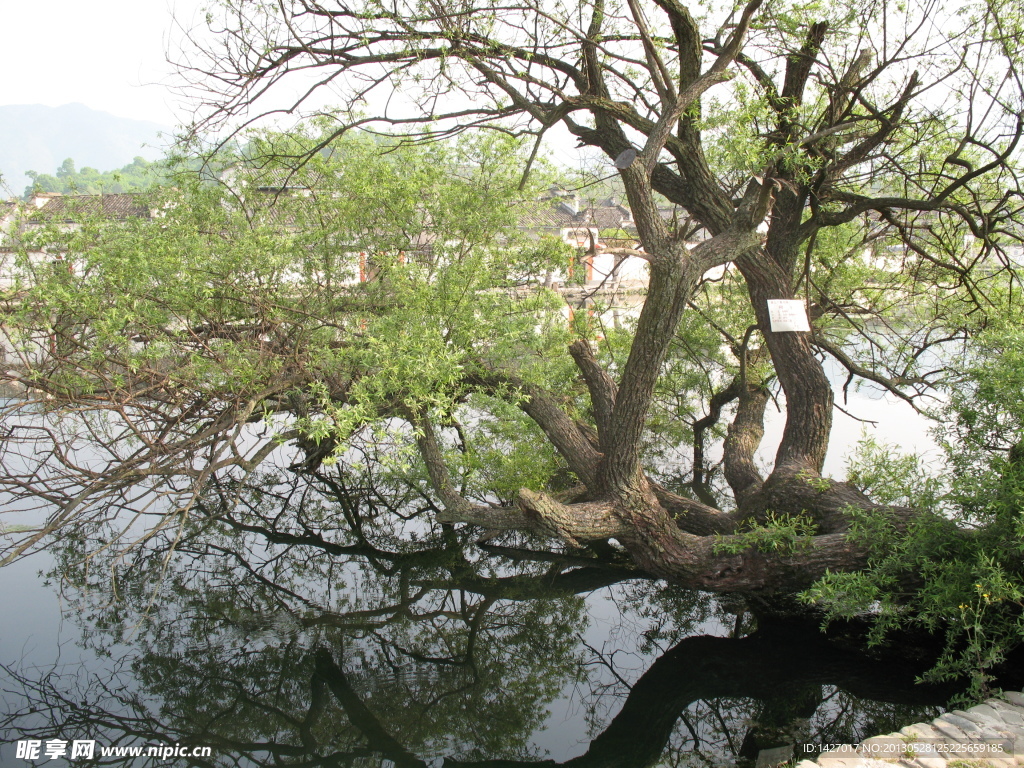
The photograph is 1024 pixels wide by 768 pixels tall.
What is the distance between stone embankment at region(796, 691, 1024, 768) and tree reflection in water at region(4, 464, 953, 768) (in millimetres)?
531

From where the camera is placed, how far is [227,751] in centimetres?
273

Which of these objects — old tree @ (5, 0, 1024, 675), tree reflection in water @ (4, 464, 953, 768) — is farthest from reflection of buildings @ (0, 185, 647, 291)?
tree reflection in water @ (4, 464, 953, 768)

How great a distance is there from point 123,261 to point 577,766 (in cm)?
301

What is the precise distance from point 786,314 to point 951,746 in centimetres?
248

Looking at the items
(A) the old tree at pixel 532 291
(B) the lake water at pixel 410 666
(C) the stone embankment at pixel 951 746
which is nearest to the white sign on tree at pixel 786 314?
(A) the old tree at pixel 532 291

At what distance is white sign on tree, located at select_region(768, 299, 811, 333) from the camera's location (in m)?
4.07

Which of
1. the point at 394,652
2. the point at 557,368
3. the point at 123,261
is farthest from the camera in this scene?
the point at 557,368

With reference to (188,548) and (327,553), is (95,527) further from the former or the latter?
(327,553)

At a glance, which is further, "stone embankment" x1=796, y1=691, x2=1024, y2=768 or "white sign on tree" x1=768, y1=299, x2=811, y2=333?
"white sign on tree" x1=768, y1=299, x2=811, y2=333

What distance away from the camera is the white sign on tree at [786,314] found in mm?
4066

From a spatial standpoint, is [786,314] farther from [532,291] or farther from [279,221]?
[279,221]

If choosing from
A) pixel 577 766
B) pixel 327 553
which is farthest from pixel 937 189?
pixel 327 553

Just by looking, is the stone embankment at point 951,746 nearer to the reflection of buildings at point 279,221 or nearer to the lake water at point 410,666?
the lake water at point 410,666

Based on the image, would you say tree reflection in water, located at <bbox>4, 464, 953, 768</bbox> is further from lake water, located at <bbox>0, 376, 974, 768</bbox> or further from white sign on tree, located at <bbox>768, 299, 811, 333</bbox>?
white sign on tree, located at <bbox>768, 299, 811, 333</bbox>
